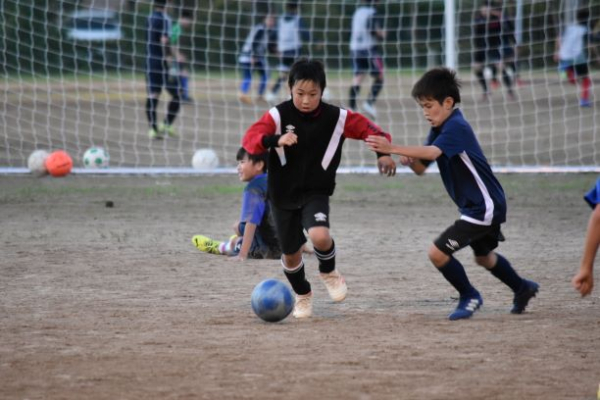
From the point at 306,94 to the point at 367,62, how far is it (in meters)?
13.3

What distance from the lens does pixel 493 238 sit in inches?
231

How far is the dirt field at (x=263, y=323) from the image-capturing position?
14.8 feet

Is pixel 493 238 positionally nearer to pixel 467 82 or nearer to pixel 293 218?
pixel 293 218

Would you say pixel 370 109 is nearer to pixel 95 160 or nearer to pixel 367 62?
pixel 367 62

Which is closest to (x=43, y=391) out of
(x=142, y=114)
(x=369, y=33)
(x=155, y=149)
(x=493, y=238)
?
(x=493, y=238)

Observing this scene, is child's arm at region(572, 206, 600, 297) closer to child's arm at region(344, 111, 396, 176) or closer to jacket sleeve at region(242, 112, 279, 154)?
child's arm at region(344, 111, 396, 176)

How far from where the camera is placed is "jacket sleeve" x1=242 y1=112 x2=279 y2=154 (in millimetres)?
5744

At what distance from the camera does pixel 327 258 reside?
237 inches

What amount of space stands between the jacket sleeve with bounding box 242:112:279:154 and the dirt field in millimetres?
954

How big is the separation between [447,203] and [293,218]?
15.9 feet

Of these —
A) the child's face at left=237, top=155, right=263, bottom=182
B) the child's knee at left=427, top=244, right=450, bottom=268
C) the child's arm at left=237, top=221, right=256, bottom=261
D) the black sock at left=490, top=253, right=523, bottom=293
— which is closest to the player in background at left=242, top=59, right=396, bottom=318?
the child's knee at left=427, top=244, right=450, bottom=268

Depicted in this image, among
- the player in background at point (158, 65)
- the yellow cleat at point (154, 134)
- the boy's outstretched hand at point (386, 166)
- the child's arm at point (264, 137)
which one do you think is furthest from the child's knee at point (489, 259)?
the yellow cleat at point (154, 134)

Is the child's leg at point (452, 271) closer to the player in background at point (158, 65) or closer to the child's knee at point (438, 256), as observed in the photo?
the child's knee at point (438, 256)

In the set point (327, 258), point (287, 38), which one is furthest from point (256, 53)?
point (327, 258)
